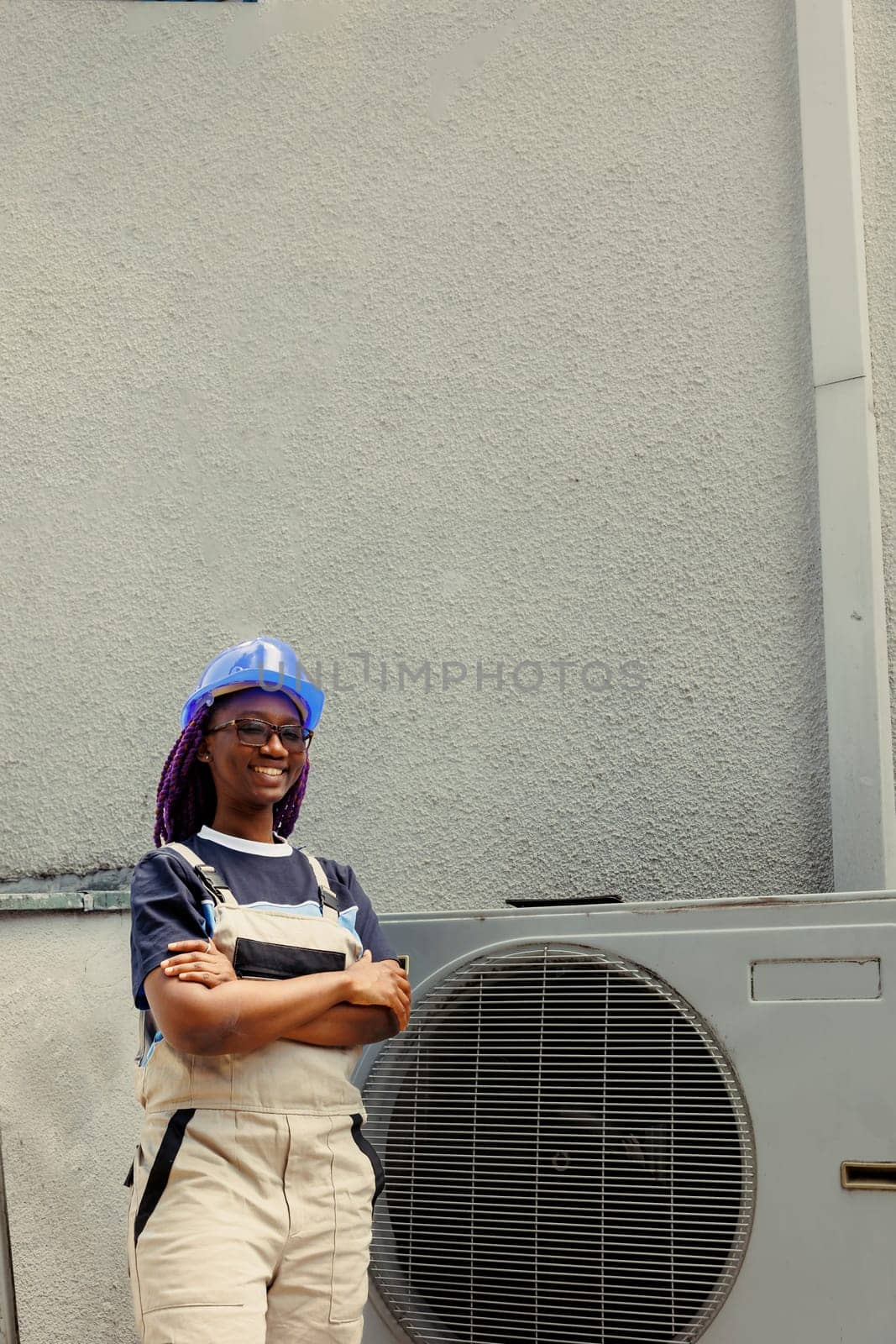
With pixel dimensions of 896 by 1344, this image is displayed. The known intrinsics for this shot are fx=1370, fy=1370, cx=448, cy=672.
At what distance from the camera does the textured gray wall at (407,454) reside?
2.44 metres

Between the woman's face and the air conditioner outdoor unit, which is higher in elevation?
the woman's face

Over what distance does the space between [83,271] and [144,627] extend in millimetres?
805

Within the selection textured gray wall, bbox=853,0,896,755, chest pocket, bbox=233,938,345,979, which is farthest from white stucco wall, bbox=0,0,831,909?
chest pocket, bbox=233,938,345,979

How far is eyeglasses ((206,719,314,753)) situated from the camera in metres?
1.82

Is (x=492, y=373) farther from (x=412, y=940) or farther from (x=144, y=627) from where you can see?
(x=412, y=940)

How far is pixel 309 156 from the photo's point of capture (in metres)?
2.85

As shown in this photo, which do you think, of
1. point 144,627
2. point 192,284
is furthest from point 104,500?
point 192,284

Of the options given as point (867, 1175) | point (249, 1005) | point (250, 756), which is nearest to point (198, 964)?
point (249, 1005)

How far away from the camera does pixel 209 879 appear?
1.71 meters

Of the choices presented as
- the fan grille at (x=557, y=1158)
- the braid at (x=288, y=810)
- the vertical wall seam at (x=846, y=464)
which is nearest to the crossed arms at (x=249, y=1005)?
the fan grille at (x=557, y=1158)

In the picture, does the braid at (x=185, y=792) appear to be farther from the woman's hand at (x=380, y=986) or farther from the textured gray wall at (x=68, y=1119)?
the textured gray wall at (x=68, y=1119)

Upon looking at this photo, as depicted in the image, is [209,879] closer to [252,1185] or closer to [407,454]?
[252,1185]

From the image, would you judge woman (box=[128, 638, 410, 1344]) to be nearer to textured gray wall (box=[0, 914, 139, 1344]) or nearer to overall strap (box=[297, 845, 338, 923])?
overall strap (box=[297, 845, 338, 923])

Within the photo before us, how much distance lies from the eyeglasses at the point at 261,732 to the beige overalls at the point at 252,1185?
18cm
